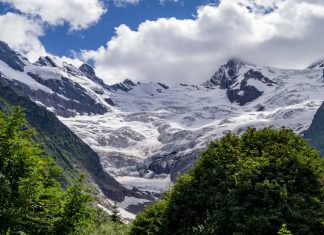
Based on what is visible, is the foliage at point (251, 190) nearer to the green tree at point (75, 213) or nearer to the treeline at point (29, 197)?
the green tree at point (75, 213)

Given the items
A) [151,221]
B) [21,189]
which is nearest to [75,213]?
[21,189]

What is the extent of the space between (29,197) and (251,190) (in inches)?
863

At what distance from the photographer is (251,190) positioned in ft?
A: 134

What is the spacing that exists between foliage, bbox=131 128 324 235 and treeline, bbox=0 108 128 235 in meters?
16.5

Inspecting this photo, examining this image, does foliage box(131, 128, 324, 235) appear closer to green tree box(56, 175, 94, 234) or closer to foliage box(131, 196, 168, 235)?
foliage box(131, 196, 168, 235)

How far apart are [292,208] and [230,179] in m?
6.22

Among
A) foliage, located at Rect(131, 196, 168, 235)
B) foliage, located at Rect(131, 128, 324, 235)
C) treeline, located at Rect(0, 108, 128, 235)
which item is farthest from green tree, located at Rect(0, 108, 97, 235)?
foliage, located at Rect(131, 196, 168, 235)

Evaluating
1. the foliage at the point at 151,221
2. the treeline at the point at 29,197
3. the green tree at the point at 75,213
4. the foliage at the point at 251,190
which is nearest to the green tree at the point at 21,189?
the treeline at the point at 29,197

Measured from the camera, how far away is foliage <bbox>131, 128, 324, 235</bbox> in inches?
1518

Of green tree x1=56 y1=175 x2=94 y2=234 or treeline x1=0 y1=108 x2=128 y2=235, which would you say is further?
green tree x1=56 y1=175 x2=94 y2=234

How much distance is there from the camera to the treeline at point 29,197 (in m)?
22.8

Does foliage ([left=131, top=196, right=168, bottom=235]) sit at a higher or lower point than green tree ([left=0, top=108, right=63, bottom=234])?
lower

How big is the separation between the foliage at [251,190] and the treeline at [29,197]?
16.5m

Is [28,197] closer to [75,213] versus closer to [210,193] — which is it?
[75,213]
